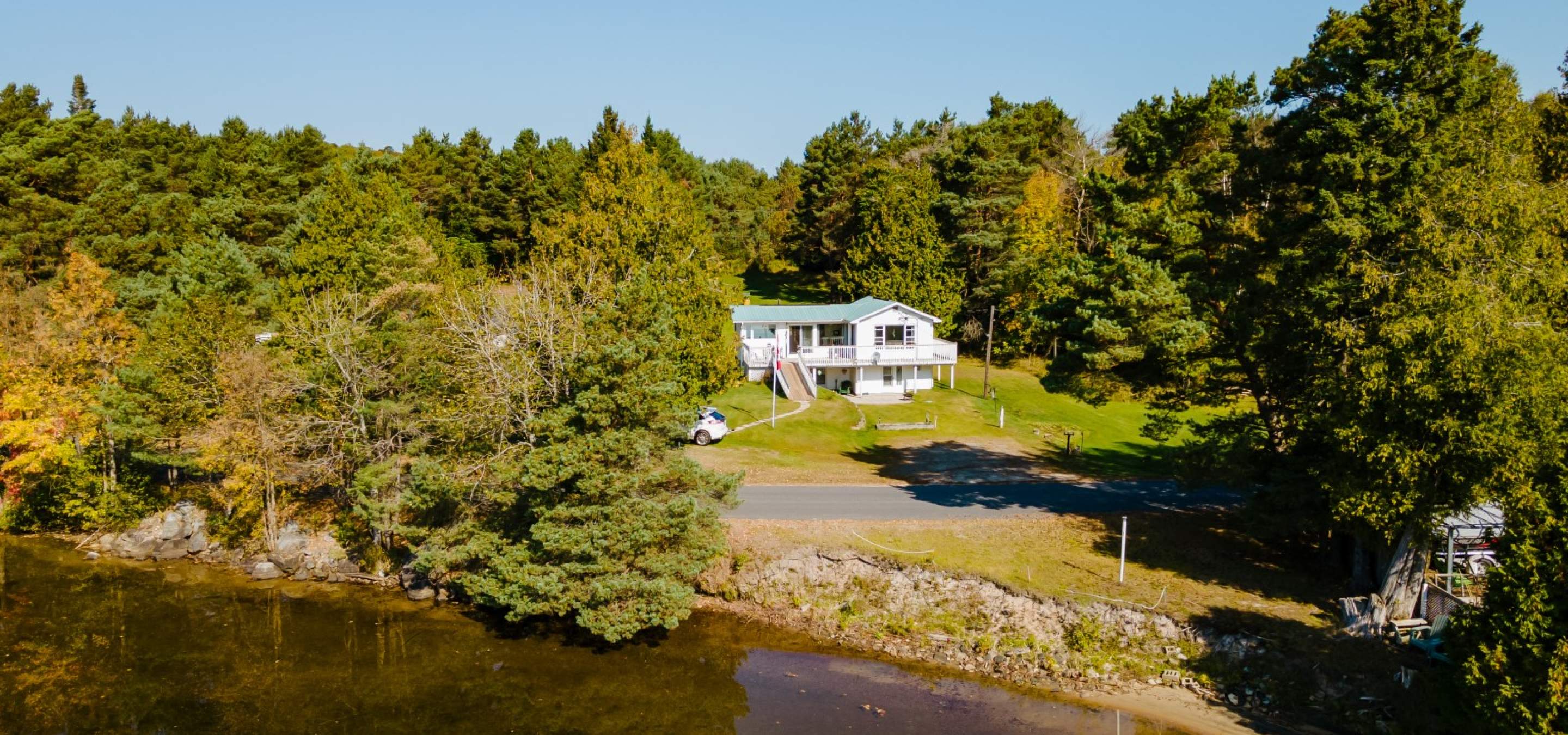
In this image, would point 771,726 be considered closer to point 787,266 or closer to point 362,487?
point 362,487

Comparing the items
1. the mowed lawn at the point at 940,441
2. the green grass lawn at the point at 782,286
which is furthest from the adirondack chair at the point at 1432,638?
the green grass lawn at the point at 782,286

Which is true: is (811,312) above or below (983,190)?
below

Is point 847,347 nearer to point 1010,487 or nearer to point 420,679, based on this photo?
point 1010,487

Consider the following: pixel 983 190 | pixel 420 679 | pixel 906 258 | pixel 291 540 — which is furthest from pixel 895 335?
pixel 420 679

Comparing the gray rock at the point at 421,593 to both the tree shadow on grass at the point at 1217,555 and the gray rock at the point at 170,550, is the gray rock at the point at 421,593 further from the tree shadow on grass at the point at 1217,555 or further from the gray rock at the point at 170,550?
the tree shadow on grass at the point at 1217,555

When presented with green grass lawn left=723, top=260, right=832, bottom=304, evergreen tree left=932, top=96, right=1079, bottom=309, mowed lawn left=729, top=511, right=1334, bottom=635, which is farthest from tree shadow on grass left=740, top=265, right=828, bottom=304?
mowed lawn left=729, top=511, right=1334, bottom=635

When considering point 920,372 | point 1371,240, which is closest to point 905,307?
point 920,372
